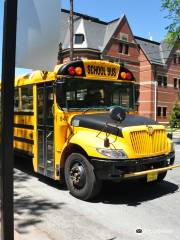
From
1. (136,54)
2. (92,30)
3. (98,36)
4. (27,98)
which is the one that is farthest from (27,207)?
(136,54)

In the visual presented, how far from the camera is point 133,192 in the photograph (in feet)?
24.6

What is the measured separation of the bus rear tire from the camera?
6.61m

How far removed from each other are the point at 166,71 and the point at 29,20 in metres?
50.7

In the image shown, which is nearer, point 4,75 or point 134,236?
point 4,75

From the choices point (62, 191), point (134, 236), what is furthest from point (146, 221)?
point (62, 191)

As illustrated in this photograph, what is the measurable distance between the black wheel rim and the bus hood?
735 mm

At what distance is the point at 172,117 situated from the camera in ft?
140

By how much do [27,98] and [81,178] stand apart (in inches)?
108

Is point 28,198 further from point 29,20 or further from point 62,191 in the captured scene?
point 29,20

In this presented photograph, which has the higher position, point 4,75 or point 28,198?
point 4,75

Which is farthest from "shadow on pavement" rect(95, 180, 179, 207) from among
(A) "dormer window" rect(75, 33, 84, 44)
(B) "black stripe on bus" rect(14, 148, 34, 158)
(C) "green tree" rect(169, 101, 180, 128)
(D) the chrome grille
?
(A) "dormer window" rect(75, 33, 84, 44)

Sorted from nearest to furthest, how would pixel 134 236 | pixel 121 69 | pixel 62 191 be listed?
1. pixel 134 236
2. pixel 62 191
3. pixel 121 69

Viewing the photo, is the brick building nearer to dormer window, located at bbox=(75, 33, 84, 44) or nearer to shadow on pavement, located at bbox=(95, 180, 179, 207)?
dormer window, located at bbox=(75, 33, 84, 44)

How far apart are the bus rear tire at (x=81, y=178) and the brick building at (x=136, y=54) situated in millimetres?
36778
